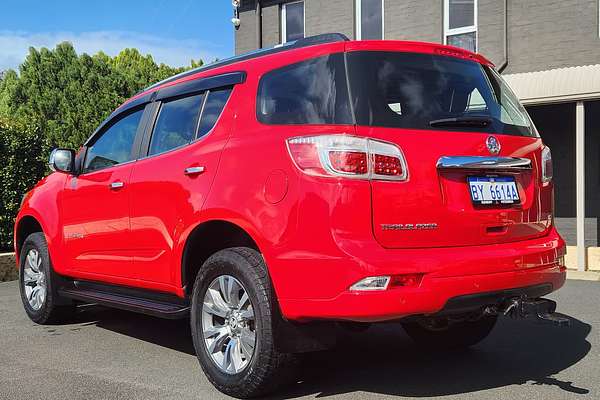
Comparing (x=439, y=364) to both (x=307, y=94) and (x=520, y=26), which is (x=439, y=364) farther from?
(x=520, y=26)

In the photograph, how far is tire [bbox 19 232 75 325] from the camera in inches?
238

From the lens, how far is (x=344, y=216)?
3391mm

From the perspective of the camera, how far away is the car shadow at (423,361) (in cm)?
411

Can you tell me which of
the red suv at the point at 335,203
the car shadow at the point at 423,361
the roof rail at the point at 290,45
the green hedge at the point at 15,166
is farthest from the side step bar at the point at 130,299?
the green hedge at the point at 15,166

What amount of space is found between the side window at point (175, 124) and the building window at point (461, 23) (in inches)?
333

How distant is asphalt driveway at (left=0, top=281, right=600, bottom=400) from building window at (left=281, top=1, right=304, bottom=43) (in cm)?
964

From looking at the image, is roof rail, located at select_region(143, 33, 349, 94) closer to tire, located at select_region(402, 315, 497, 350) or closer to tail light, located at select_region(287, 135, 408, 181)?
tail light, located at select_region(287, 135, 408, 181)

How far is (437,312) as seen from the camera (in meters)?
3.47

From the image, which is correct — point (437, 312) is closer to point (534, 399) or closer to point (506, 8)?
point (534, 399)

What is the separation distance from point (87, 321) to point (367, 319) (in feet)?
12.7

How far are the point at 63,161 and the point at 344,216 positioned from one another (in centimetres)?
318

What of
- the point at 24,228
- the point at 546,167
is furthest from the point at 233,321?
the point at 24,228

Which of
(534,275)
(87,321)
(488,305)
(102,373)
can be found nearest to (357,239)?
(488,305)

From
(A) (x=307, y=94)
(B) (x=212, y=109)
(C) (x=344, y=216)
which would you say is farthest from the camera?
(B) (x=212, y=109)
